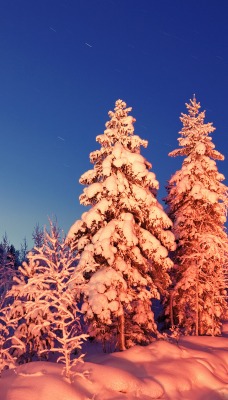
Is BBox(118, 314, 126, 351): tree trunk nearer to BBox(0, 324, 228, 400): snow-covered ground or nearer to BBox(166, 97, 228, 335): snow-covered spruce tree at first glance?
BBox(0, 324, 228, 400): snow-covered ground

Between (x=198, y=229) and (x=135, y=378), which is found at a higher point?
(x=198, y=229)

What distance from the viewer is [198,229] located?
90.5 ft

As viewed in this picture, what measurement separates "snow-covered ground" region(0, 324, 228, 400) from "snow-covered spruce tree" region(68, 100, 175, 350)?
214 cm

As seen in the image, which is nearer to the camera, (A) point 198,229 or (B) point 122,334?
(B) point 122,334

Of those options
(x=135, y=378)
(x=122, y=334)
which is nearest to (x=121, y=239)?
(x=122, y=334)

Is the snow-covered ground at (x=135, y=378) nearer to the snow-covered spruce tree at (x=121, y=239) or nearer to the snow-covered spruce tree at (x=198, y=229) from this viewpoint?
the snow-covered spruce tree at (x=121, y=239)

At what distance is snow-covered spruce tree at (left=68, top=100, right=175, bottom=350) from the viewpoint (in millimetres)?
18641

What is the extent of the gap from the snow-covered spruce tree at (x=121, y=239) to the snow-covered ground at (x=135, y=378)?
214cm

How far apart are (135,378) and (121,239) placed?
6.95m

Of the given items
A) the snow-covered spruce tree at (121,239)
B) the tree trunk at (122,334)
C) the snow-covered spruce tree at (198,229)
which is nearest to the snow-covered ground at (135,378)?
the tree trunk at (122,334)

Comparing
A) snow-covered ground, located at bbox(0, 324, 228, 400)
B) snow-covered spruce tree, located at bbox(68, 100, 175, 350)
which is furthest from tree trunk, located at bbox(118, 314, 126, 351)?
snow-covered ground, located at bbox(0, 324, 228, 400)

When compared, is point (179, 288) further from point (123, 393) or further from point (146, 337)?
point (123, 393)

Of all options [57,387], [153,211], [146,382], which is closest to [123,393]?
[146,382]

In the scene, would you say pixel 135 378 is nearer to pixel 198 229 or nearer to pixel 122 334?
pixel 122 334
